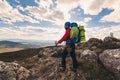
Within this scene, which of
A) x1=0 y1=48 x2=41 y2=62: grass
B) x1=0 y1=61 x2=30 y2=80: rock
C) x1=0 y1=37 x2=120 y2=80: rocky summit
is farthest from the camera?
x1=0 y1=48 x2=41 y2=62: grass

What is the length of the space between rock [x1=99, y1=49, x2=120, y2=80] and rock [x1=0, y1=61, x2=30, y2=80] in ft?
20.1

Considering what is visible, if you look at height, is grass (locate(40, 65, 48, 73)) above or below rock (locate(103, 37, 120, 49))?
below

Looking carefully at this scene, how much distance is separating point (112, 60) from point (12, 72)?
302 inches

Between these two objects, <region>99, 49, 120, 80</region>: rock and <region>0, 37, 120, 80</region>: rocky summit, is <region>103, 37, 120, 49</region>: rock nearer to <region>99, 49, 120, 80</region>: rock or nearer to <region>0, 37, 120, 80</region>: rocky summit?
<region>0, 37, 120, 80</region>: rocky summit

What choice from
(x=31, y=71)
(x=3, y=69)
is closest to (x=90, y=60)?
(x=31, y=71)

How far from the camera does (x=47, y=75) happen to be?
43.8 feet

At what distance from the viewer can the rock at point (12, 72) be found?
43.7ft

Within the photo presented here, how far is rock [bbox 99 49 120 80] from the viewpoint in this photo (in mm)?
12580

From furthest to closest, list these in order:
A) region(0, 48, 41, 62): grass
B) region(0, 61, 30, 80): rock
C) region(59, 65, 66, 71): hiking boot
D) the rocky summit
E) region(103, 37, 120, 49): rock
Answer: region(0, 48, 41, 62): grass < region(103, 37, 120, 49): rock < region(0, 61, 30, 80): rock < region(59, 65, 66, 71): hiking boot < the rocky summit

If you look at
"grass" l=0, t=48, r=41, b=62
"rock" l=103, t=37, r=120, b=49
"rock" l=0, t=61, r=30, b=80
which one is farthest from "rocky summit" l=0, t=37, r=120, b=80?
"grass" l=0, t=48, r=41, b=62

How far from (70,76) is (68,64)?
4.67 ft

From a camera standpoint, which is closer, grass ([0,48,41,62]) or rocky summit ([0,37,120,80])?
rocky summit ([0,37,120,80])

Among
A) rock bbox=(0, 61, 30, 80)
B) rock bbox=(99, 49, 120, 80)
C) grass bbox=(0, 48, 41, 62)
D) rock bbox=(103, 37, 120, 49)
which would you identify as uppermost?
rock bbox=(103, 37, 120, 49)

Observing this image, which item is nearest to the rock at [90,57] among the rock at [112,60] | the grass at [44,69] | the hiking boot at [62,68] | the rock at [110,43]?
the rock at [112,60]
